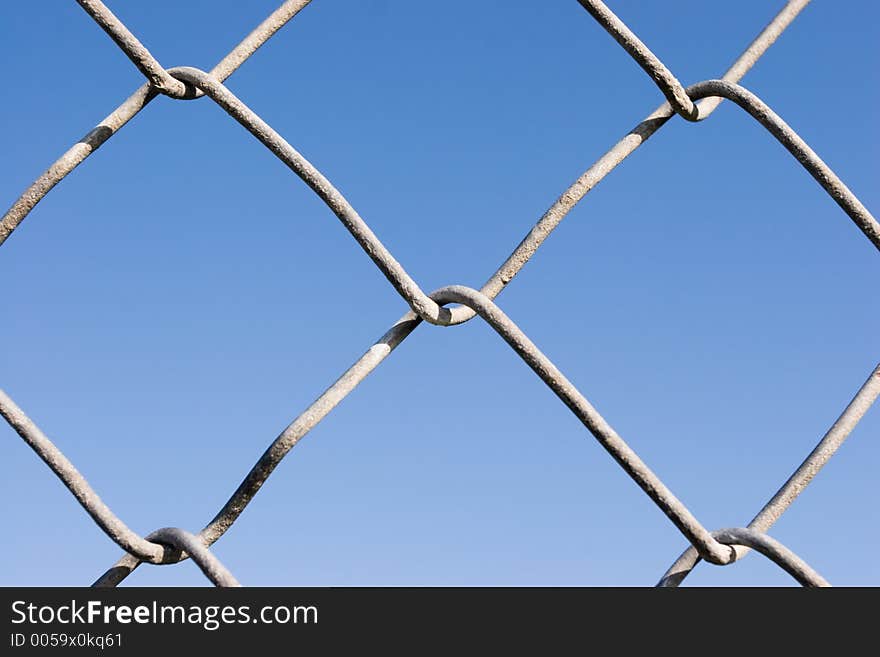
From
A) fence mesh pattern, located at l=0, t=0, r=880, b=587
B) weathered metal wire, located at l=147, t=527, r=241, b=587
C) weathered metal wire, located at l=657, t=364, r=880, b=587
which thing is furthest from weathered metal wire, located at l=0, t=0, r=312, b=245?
weathered metal wire, located at l=657, t=364, r=880, b=587

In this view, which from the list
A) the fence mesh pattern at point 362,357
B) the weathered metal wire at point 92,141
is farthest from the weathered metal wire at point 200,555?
the weathered metal wire at point 92,141

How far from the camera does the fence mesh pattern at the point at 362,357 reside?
65 centimetres

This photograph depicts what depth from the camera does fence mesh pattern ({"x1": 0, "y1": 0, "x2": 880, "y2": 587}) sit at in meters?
0.65

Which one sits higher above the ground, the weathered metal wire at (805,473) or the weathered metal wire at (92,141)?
the weathered metal wire at (92,141)

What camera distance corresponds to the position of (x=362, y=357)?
2.20ft

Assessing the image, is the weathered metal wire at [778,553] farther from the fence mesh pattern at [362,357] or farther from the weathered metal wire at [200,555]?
the weathered metal wire at [200,555]

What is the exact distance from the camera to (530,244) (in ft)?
2.30

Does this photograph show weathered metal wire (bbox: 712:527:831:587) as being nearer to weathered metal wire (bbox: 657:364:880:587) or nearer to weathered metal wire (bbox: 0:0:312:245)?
→ weathered metal wire (bbox: 657:364:880:587)
